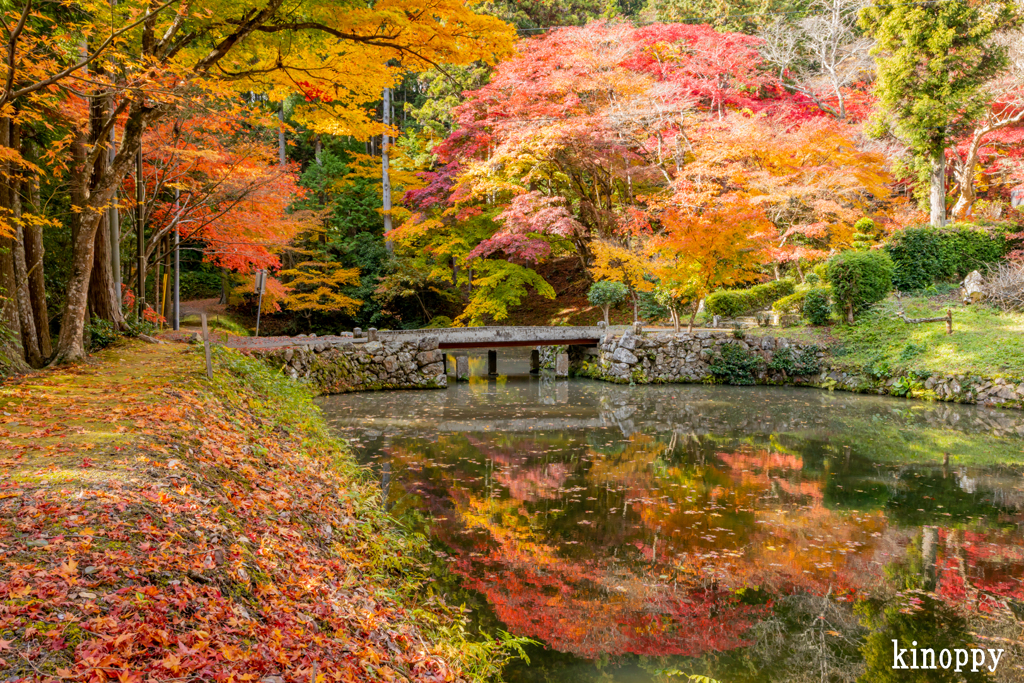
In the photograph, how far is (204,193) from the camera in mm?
14648

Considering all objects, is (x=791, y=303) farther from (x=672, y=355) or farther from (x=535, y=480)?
(x=535, y=480)

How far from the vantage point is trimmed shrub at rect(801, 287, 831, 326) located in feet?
58.7

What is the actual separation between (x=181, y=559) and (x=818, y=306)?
59.7 ft

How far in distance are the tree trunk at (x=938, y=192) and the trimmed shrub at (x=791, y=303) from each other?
4.36m

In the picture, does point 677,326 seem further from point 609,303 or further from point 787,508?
point 787,508

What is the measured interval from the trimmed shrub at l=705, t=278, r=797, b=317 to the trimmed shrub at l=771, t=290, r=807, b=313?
1.16 m

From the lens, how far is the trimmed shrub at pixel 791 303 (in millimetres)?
19078

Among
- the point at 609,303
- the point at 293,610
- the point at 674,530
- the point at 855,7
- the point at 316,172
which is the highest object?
the point at 855,7

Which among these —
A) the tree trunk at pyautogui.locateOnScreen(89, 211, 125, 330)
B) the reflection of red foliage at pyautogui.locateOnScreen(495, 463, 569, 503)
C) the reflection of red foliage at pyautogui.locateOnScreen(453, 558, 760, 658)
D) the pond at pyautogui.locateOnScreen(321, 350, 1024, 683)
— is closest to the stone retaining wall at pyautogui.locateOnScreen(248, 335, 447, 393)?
the pond at pyautogui.locateOnScreen(321, 350, 1024, 683)

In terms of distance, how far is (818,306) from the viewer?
58.7ft

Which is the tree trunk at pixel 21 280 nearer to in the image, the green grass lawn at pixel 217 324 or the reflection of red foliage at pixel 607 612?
the reflection of red foliage at pixel 607 612

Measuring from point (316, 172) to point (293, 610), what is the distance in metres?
23.1

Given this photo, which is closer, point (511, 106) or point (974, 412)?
point (974, 412)

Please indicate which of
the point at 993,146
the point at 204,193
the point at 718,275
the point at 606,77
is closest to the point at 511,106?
the point at 606,77
